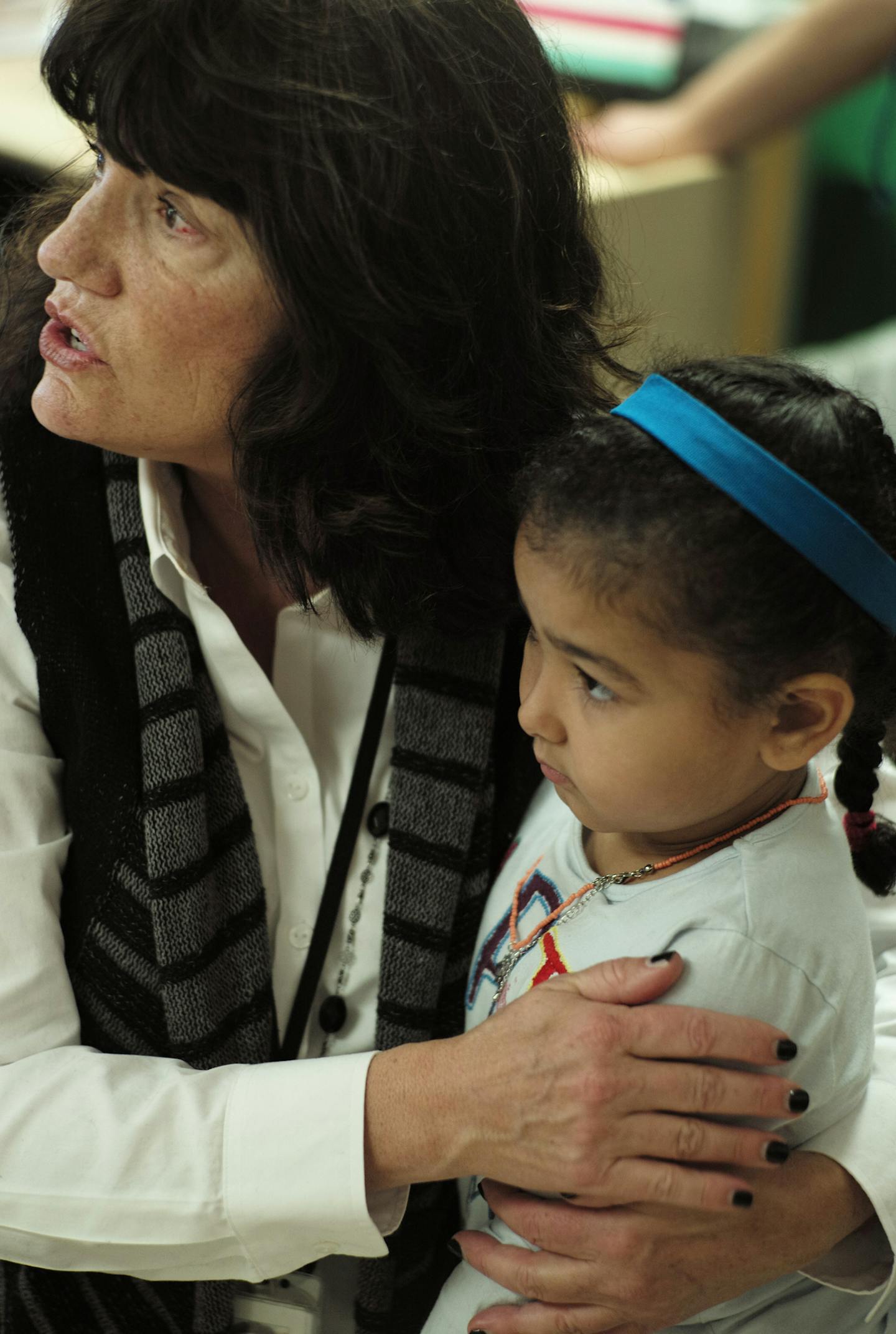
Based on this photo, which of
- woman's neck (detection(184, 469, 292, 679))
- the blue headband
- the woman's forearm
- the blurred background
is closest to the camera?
the blue headband

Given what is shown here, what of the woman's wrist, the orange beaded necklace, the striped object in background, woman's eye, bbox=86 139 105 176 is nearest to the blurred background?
the striped object in background

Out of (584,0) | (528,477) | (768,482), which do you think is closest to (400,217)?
(528,477)

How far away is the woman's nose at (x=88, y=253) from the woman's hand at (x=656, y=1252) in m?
0.77

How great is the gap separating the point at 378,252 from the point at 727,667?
0.41 meters

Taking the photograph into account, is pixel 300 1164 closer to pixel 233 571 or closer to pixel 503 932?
pixel 503 932

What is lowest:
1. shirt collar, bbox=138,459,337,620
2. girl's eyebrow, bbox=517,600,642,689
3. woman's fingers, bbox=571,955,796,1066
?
woman's fingers, bbox=571,955,796,1066

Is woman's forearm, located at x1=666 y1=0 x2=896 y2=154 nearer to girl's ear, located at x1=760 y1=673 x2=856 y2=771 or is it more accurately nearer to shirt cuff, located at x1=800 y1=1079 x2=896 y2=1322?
girl's ear, located at x1=760 y1=673 x2=856 y2=771

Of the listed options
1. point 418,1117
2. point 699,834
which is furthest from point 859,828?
point 418,1117

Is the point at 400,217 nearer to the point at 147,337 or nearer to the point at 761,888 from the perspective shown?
the point at 147,337

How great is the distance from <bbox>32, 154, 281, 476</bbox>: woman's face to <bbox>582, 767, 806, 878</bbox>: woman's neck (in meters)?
0.48

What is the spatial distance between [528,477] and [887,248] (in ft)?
9.79

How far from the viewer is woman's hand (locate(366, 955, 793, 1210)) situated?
0.87 metres

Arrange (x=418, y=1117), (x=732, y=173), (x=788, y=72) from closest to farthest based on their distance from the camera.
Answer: (x=418, y=1117) < (x=788, y=72) < (x=732, y=173)

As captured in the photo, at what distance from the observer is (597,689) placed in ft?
3.00
